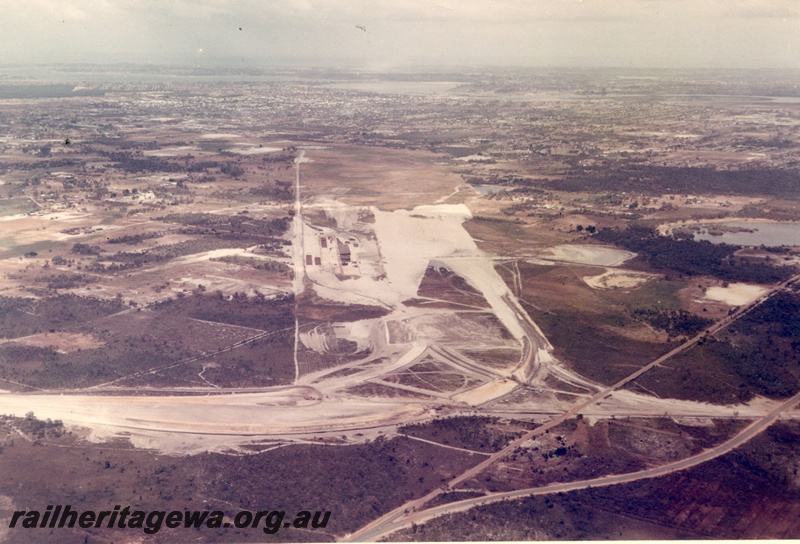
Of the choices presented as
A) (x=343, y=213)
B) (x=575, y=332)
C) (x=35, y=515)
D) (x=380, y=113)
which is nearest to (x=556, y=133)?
(x=380, y=113)

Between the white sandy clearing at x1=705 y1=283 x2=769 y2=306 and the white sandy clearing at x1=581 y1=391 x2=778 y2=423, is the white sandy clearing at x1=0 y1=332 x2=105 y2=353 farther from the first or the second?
the white sandy clearing at x1=705 y1=283 x2=769 y2=306

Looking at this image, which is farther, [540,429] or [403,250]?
[403,250]

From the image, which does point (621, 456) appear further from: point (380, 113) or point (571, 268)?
point (380, 113)

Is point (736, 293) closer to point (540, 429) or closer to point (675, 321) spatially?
point (675, 321)

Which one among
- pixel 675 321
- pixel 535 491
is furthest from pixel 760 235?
pixel 535 491

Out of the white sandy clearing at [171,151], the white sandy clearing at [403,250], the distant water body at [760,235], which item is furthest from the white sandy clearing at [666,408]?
the white sandy clearing at [171,151]

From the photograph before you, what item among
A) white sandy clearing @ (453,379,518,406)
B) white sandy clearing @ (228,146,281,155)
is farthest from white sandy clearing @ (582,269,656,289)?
white sandy clearing @ (228,146,281,155)
